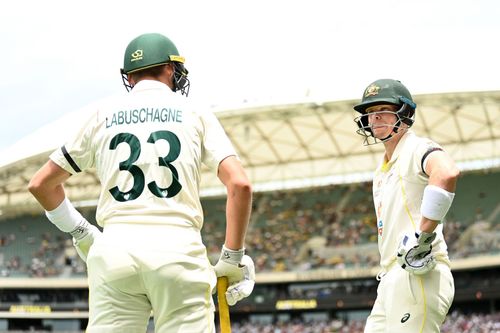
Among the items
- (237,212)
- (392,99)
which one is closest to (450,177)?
(392,99)

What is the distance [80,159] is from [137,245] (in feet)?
2.37

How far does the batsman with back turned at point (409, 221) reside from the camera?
15.3 feet

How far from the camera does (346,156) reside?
4388cm

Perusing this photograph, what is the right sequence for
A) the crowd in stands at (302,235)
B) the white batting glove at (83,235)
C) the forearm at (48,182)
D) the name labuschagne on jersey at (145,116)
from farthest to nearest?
the crowd in stands at (302,235) < the white batting glove at (83,235) < the forearm at (48,182) < the name labuschagne on jersey at (145,116)

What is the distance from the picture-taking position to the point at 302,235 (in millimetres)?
44750

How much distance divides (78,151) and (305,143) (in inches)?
1515

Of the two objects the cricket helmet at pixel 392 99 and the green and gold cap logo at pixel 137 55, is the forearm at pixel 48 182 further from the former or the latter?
the cricket helmet at pixel 392 99

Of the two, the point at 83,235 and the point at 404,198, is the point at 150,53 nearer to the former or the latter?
the point at 83,235

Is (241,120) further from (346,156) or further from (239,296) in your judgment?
(239,296)

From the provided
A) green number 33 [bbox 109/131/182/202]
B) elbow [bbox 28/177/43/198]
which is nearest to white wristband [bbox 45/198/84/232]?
elbow [bbox 28/177/43/198]

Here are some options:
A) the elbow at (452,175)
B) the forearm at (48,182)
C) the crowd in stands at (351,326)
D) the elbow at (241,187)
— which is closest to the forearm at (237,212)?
the elbow at (241,187)

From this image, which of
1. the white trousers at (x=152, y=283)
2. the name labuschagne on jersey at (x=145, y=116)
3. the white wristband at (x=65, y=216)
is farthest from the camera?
the white wristband at (x=65, y=216)

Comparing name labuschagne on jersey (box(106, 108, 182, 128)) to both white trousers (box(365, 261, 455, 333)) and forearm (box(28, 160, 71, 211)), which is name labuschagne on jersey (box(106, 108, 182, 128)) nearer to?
forearm (box(28, 160, 71, 211))

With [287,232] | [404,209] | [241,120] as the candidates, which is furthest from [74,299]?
[404,209]
